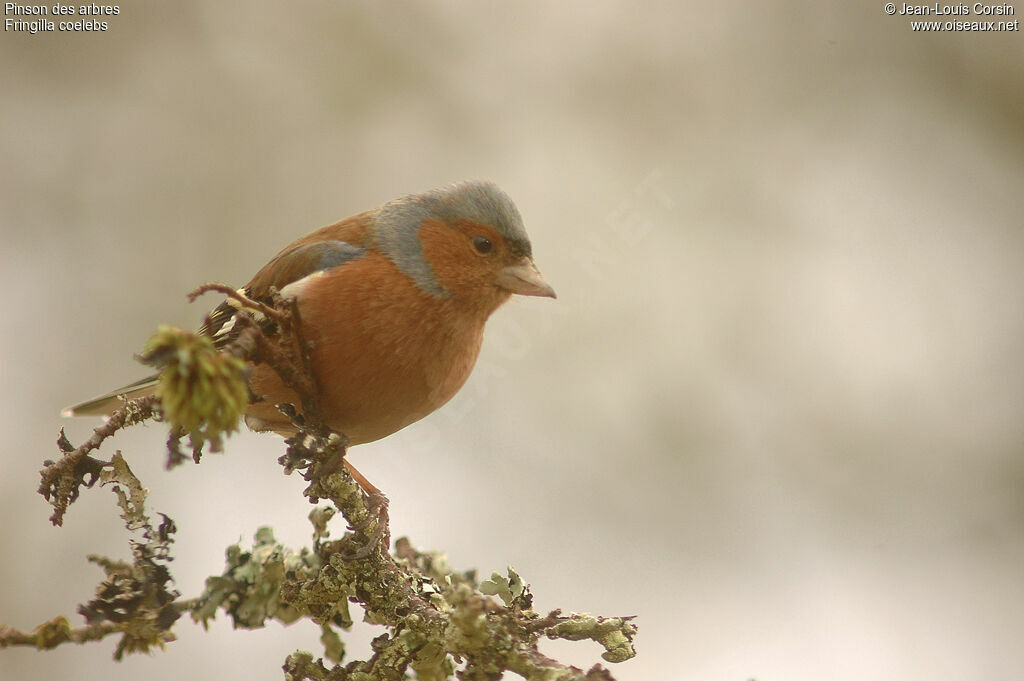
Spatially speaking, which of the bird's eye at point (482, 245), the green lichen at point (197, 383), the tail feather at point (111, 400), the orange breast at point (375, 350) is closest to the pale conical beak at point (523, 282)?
the bird's eye at point (482, 245)

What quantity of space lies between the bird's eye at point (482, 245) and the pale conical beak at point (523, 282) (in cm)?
11

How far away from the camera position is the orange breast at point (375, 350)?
3.00m

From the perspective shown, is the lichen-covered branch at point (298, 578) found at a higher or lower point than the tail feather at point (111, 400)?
lower

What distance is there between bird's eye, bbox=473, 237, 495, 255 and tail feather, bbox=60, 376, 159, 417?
1404mm

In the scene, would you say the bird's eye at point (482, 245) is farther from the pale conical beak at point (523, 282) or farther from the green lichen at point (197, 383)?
the green lichen at point (197, 383)

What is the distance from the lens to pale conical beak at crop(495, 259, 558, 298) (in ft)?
12.2

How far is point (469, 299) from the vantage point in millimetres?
3602

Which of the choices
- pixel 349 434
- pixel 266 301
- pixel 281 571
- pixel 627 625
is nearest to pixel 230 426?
pixel 281 571

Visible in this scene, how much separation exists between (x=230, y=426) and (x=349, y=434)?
1.37m

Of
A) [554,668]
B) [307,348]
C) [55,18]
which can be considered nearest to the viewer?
[554,668]

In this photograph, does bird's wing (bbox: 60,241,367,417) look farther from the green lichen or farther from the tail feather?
the green lichen

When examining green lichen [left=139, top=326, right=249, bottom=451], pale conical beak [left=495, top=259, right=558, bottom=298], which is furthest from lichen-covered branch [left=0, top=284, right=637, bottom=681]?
pale conical beak [left=495, top=259, right=558, bottom=298]

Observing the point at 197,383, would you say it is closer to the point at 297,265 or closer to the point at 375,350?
the point at 375,350

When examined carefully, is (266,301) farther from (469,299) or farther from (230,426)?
(230,426)
